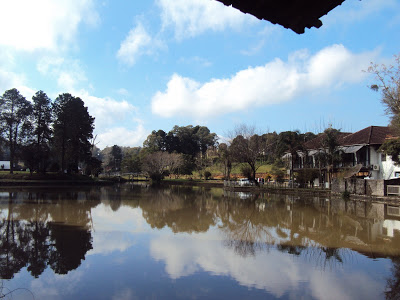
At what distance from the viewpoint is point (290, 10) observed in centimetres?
247

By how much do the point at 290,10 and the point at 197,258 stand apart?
590cm

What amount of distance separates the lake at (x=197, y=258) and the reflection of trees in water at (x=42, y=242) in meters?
0.03

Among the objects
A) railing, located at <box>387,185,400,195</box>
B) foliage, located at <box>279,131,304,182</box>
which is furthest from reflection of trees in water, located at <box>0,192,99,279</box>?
foliage, located at <box>279,131,304,182</box>

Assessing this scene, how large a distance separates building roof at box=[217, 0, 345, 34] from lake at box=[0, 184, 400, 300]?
13.4 ft

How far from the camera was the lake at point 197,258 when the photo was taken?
16.6ft

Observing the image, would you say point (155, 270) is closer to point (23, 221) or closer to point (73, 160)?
point (23, 221)

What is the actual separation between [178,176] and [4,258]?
46722 mm

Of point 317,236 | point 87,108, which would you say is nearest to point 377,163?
point 317,236

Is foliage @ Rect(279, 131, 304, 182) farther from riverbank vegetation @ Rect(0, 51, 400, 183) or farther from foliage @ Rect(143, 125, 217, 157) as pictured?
foliage @ Rect(143, 125, 217, 157)

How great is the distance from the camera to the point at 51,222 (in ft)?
36.9

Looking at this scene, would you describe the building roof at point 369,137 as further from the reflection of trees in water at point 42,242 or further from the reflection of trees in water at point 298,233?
the reflection of trees in water at point 42,242

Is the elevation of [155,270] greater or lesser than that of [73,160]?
lesser

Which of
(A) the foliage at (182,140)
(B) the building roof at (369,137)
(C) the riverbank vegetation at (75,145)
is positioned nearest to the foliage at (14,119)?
(C) the riverbank vegetation at (75,145)

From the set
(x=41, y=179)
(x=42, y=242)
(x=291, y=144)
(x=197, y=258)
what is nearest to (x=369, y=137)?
(x=291, y=144)
